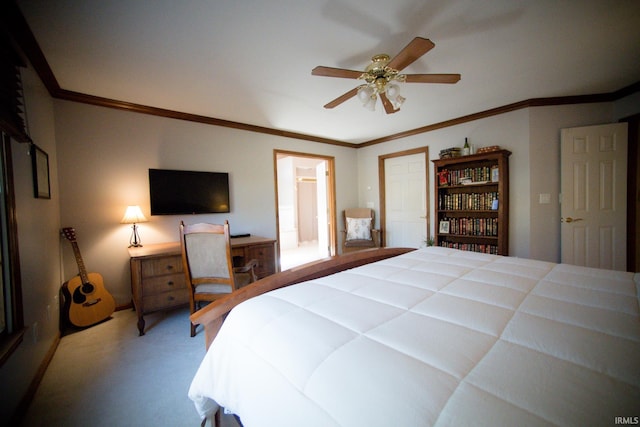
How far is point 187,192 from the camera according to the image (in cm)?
314

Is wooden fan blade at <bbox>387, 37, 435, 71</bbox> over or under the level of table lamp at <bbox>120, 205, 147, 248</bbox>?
over

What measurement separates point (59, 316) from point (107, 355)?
79cm

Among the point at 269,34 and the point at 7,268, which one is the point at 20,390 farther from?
the point at 269,34

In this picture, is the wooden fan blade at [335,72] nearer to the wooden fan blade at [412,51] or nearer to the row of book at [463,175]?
the wooden fan blade at [412,51]

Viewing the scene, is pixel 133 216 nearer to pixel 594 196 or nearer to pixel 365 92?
pixel 365 92

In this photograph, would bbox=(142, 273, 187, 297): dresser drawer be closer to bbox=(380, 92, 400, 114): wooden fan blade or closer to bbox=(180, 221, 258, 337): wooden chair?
bbox=(180, 221, 258, 337): wooden chair

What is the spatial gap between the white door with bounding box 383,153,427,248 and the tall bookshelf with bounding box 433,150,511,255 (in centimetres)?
44

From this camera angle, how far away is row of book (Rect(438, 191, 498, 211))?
11.1 ft

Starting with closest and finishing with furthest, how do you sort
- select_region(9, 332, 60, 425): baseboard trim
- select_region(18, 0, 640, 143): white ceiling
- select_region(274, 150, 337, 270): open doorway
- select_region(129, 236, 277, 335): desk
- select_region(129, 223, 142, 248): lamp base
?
select_region(9, 332, 60, 425): baseboard trim < select_region(18, 0, 640, 143): white ceiling < select_region(129, 236, 277, 335): desk < select_region(129, 223, 142, 248): lamp base < select_region(274, 150, 337, 270): open doorway

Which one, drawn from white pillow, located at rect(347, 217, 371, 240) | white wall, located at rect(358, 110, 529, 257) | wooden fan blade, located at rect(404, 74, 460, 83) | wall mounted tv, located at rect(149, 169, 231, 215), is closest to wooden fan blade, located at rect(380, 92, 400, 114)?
wooden fan blade, located at rect(404, 74, 460, 83)

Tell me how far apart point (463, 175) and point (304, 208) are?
4.49m

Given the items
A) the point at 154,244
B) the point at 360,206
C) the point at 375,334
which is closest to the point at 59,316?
the point at 154,244

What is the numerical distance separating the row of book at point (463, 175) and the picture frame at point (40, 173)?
14.5 feet

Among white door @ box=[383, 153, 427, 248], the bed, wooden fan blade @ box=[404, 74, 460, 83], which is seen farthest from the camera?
white door @ box=[383, 153, 427, 248]
